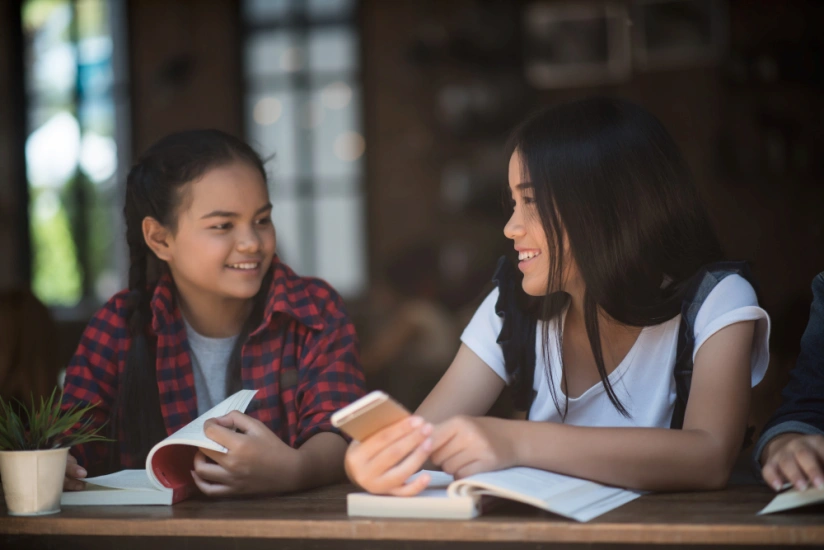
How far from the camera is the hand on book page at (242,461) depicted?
119 centimetres

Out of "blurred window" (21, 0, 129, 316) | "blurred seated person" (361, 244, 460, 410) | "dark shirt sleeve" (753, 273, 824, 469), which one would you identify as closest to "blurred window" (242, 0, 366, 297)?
"blurred window" (21, 0, 129, 316)

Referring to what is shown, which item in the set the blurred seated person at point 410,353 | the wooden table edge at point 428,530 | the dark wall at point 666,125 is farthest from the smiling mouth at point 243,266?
the dark wall at point 666,125

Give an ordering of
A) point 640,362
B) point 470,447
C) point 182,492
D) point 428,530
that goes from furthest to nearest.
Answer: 1. point 640,362
2. point 182,492
3. point 470,447
4. point 428,530

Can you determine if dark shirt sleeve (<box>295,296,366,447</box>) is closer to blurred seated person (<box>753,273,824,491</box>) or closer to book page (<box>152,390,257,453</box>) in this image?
book page (<box>152,390,257,453</box>)

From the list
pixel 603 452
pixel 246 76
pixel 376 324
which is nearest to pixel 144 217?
pixel 603 452

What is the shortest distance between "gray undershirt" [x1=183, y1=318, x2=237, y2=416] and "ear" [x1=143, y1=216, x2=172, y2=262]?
0.47 ft

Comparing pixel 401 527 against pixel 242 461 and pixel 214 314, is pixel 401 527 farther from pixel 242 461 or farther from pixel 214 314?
pixel 214 314

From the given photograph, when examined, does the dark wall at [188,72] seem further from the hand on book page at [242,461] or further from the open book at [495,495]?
the open book at [495,495]

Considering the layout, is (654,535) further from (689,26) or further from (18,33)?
(18,33)

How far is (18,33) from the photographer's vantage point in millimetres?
6262

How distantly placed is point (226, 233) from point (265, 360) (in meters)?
0.25

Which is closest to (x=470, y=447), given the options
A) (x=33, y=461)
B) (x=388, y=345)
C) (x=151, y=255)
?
(x=33, y=461)

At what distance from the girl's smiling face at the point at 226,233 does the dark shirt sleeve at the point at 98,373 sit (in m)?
0.17

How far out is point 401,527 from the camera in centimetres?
100
